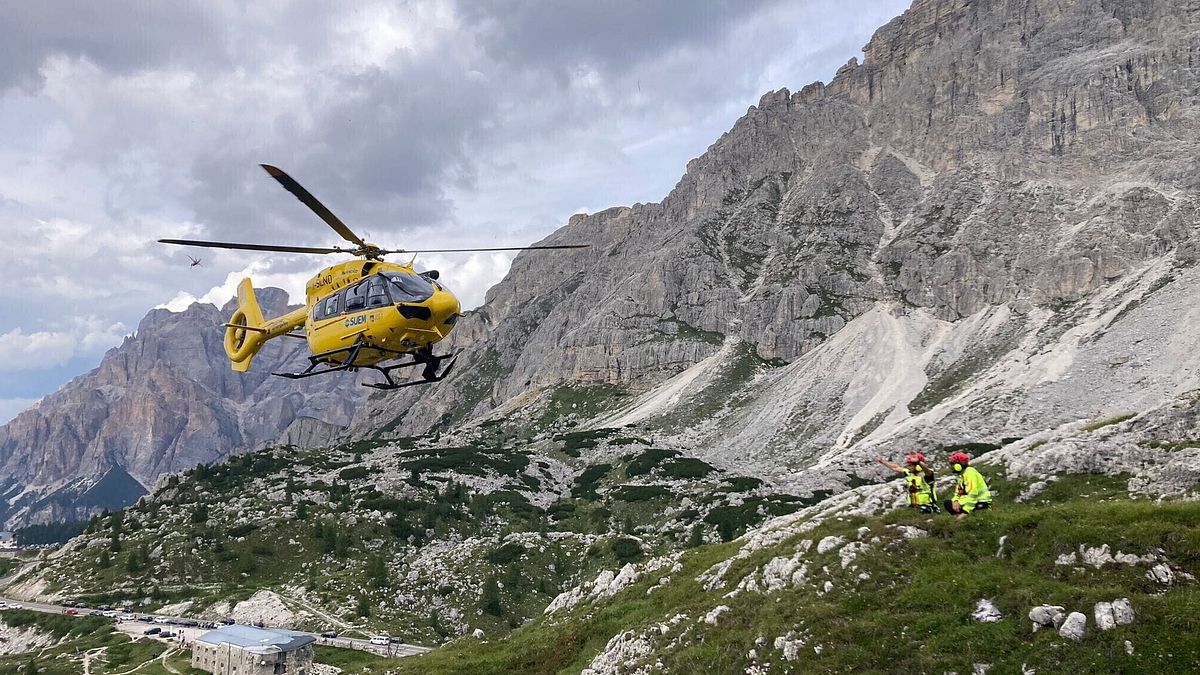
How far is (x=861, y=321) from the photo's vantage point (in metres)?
133

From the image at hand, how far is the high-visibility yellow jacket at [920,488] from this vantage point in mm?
19328

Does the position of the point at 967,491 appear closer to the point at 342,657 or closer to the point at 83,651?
the point at 342,657

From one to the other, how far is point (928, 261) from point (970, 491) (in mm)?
133717

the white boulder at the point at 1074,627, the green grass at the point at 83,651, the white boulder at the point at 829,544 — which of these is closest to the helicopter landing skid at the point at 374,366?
the white boulder at the point at 829,544

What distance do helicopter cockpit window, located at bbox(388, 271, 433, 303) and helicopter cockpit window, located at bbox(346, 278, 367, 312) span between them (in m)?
1.21

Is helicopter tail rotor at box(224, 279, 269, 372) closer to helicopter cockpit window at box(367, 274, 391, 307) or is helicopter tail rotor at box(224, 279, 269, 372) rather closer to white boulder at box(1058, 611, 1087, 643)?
helicopter cockpit window at box(367, 274, 391, 307)

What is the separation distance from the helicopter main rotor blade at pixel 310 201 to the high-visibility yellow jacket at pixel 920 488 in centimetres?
1969

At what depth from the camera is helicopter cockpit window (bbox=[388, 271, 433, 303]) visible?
23391 mm

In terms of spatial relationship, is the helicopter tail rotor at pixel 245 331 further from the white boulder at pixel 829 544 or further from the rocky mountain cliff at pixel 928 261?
the rocky mountain cliff at pixel 928 261

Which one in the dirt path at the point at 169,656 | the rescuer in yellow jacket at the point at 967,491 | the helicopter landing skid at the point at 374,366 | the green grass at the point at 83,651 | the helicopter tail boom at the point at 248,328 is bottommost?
the dirt path at the point at 169,656

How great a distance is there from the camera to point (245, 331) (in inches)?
1315

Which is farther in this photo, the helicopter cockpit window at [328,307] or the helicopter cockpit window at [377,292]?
the helicopter cockpit window at [328,307]

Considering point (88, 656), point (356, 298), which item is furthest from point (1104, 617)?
point (88, 656)

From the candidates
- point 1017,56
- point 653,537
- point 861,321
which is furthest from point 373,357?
point 1017,56
